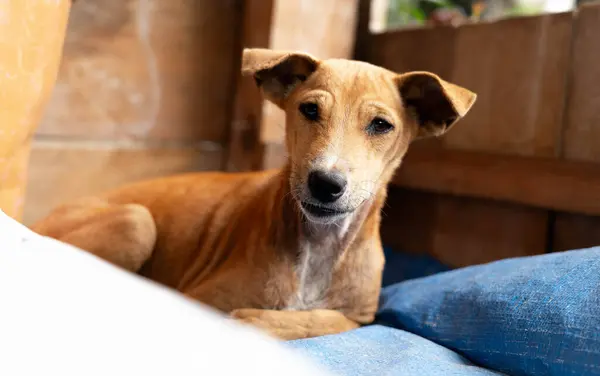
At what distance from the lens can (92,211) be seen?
83.2 inches

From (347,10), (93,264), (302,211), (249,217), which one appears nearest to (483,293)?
(302,211)

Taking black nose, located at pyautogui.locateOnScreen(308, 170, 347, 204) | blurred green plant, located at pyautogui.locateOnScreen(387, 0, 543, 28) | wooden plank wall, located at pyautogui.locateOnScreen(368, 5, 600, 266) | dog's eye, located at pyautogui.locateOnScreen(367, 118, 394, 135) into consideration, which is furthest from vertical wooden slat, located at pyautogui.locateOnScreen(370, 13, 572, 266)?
black nose, located at pyautogui.locateOnScreen(308, 170, 347, 204)

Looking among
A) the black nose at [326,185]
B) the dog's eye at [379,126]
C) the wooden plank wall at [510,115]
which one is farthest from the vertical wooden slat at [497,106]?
the black nose at [326,185]

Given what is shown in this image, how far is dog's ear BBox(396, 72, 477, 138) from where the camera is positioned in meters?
1.67

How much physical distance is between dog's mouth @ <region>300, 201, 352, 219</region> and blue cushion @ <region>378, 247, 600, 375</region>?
1.51 ft

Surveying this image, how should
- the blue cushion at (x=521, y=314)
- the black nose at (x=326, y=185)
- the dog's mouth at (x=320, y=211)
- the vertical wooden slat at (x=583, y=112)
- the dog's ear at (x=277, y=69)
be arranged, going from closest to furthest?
the blue cushion at (x=521, y=314)
the black nose at (x=326, y=185)
the dog's mouth at (x=320, y=211)
the dog's ear at (x=277, y=69)
the vertical wooden slat at (x=583, y=112)

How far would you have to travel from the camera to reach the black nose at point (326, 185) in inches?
58.2

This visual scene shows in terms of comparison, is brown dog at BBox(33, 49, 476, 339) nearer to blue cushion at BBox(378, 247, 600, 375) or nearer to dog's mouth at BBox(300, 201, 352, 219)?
dog's mouth at BBox(300, 201, 352, 219)

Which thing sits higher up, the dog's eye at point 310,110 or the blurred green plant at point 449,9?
the blurred green plant at point 449,9

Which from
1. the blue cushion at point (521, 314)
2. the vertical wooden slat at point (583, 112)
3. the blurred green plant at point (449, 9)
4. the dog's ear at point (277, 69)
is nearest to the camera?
the blue cushion at point (521, 314)

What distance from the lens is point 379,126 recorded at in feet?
5.52

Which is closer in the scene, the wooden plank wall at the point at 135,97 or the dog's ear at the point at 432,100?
the dog's ear at the point at 432,100

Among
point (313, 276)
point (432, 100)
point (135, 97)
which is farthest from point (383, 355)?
point (135, 97)

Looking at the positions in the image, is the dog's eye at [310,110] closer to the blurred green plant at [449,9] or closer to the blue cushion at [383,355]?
the blue cushion at [383,355]
